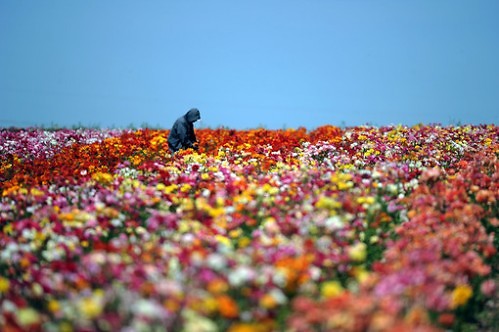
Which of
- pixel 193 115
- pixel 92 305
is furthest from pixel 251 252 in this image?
pixel 193 115

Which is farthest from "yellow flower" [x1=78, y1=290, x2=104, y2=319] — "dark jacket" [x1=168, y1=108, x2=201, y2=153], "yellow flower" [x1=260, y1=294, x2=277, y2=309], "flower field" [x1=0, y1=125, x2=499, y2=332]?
"dark jacket" [x1=168, y1=108, x2=201, y2=153]

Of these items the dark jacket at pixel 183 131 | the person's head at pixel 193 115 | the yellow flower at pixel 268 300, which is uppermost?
the person's head at pixel 193 115

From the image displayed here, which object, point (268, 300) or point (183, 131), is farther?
point (183, 131)

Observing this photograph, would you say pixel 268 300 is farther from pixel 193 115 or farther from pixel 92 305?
pixel 193 115

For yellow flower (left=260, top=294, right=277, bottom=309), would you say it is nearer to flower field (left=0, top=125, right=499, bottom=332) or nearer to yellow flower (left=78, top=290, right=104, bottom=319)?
flower field (left=0, top=125, right=499, bottom=332)

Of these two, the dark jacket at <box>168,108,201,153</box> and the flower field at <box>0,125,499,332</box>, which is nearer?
the flower field at <box>0,125,499,332</box>

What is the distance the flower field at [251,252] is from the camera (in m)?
4.78

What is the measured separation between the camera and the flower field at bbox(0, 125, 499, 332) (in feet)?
15.7

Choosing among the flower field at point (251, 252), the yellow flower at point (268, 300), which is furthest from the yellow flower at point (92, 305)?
the yellow flower at point (268, 300)

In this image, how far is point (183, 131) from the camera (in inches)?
611

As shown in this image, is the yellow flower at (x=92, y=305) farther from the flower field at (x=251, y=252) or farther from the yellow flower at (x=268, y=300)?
the yellow flower at (x=268, y=300)

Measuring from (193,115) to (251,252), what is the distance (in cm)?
1022

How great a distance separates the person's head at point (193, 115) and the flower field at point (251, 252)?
117 inches

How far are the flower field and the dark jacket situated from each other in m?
2.88
